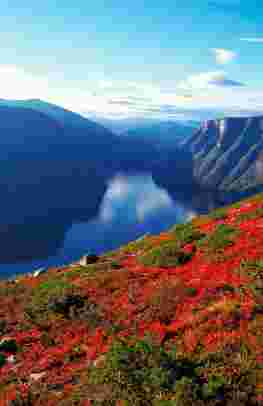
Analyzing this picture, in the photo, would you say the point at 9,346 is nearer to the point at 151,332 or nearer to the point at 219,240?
the point at 151,332

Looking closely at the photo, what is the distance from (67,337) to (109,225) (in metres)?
175

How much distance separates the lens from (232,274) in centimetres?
1859

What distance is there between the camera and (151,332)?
15.2m

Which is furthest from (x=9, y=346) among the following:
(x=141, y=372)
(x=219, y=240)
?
(x=219, y=240)

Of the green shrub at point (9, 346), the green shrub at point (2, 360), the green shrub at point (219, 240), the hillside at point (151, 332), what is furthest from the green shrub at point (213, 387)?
the green shrub at point (219, 240)

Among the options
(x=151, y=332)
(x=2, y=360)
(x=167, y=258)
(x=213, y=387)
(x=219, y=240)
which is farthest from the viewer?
(x=167, y=258)

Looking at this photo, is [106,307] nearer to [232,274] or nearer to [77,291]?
[77,291]

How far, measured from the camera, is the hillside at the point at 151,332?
1028 cm

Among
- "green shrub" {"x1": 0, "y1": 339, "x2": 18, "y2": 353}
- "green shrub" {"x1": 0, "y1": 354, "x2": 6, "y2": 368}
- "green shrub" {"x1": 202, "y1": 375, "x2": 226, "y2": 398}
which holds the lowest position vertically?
"green shrub" {"x1": 202, "y1": 375, "x2": 226, "y2": 398}

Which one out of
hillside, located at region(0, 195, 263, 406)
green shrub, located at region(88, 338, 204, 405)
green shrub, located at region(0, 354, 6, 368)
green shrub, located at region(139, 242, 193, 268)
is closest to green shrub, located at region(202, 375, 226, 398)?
hillside, located at region(0, 195, 263, 406)

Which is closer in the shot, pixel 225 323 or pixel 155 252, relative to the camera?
pixel 225 323

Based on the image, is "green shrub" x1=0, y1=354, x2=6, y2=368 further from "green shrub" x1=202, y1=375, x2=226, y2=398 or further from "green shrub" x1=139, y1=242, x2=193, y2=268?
"green shrub" x1=139, y1=242, x2=193, y2=268

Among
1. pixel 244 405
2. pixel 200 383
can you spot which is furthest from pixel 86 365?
pixel 244 405

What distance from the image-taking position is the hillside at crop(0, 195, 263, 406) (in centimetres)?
1028
